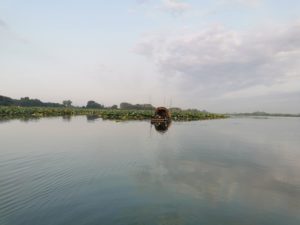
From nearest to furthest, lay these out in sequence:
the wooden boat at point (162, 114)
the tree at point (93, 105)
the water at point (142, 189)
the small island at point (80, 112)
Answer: the water at point (142, 189) < the wooden boat at point (162, 114) < the small island at point (80, 112) < the tree at point (93, 105)

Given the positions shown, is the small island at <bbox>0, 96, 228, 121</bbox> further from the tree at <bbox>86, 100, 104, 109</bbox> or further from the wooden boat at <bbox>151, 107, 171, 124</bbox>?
the wooden boat at <bbox>151, 107, 171, 124</bbox>

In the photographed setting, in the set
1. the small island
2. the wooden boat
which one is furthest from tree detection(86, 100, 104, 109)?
the wooden boat

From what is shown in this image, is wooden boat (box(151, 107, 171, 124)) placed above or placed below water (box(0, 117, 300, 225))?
above

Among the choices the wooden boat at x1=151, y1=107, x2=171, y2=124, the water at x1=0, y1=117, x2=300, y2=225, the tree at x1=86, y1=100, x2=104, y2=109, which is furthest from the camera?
the tree at x1=86, y1=100, x2=104, y2=109

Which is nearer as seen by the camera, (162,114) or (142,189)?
(142,189)

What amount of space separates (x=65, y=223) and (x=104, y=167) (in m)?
6.62

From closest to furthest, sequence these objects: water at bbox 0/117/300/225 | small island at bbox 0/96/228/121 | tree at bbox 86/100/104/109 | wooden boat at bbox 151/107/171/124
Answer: water at bbox 0/117/300/225 < wooden boat at bbox 151/107/171/124 < small island at bbox 0/96/228/121 < tree at bbox 86/100/104/109

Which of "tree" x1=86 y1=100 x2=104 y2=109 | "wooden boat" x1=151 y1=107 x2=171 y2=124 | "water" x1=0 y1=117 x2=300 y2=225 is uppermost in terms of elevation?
"tree" x1=86 y1=100 x2=104 y2=109

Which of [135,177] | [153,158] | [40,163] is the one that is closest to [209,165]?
[153,158]

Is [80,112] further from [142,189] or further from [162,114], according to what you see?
[142,189]

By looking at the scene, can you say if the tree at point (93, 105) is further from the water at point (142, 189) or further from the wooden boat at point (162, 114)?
the water at point (142, 189)

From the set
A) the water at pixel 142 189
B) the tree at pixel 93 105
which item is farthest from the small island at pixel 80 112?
the water at pixel 142 189

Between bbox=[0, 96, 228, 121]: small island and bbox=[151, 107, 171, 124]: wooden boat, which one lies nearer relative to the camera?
bbox=[151, 107, 171, 124]: wooden boat

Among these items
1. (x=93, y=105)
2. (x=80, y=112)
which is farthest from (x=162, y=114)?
(x=93, y=105)
